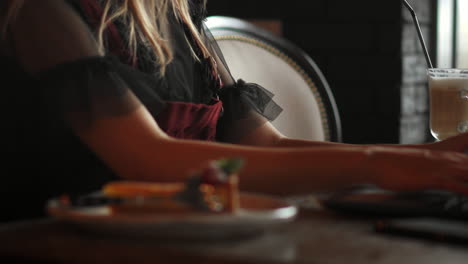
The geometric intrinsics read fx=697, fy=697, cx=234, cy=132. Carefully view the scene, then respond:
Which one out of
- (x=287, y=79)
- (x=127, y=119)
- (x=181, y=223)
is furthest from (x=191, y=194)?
(x=287, y=79)

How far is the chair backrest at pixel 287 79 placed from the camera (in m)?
1.68

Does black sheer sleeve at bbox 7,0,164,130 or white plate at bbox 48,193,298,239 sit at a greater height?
black sheer sleeve at bbox 7,0,164,130

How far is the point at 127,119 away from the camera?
91cm

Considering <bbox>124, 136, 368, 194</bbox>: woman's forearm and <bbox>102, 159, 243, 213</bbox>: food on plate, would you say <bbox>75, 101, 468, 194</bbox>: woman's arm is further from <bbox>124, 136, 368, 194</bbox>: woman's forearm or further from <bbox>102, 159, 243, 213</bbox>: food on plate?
<bbox>102, 159, 243, 213</bbox>: food on plate

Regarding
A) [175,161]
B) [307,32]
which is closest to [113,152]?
[175,161]

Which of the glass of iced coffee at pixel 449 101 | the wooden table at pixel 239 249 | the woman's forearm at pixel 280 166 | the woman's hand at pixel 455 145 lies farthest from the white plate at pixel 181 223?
the glass of iced coffee at pixel 449 101

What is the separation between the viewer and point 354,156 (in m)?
0.79

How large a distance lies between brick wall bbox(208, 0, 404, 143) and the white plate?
180 centimetres

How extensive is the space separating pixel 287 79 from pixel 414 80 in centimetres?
81

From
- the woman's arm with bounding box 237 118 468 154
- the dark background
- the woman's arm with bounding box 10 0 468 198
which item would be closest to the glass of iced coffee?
the woman's arm with bounding box 237 118 468 154

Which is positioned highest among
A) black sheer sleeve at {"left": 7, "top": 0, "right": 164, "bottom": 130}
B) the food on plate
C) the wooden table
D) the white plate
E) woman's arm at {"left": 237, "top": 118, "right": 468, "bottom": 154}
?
black sheer sleeve at {"left": 7, "top": 0, "right": 164, "bottom": 130}

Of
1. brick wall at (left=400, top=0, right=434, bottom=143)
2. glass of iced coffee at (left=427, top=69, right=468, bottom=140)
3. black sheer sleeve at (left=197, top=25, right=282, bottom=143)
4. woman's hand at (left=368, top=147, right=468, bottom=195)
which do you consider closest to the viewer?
Result: woman's hand at (left=368, top=147, right=468, bottom=195)

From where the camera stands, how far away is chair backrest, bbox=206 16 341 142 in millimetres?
1683

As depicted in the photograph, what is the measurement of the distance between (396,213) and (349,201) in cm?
5
